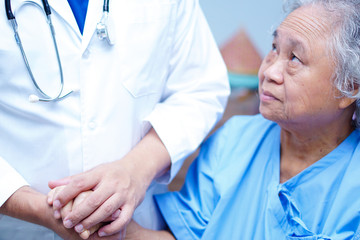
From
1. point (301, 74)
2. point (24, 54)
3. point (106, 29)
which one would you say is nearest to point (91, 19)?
point (106, 29)

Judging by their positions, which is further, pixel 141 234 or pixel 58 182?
pixel 141 234

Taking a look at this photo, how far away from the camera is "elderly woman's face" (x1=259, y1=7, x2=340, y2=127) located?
117cm

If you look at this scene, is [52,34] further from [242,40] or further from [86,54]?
[242,40]

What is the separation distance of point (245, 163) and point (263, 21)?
78.3 inches

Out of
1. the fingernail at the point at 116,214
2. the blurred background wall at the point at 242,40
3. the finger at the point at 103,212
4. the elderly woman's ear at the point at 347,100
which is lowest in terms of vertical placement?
the blurred background wall at the point at 242,40

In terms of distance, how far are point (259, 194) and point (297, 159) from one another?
0.18 meters

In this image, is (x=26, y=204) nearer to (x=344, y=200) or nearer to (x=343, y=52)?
(x=344, y=200)

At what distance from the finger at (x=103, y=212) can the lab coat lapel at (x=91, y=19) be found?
440mm

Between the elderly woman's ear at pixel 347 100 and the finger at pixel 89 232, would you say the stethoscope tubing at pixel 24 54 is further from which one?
the elderly woman's ear at pixel 347 100

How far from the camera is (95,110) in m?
1.14

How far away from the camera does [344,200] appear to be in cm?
110

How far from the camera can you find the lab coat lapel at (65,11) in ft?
3.54

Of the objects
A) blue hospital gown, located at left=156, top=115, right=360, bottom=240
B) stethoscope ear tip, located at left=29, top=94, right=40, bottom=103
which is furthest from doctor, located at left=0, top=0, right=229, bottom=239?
blue hospital gown, located at left=156, top=115, right=360, bottom=240


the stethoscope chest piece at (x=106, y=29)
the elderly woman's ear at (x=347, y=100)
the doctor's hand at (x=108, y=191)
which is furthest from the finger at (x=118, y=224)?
the elderly woman's ear at (x=347, y=100)
